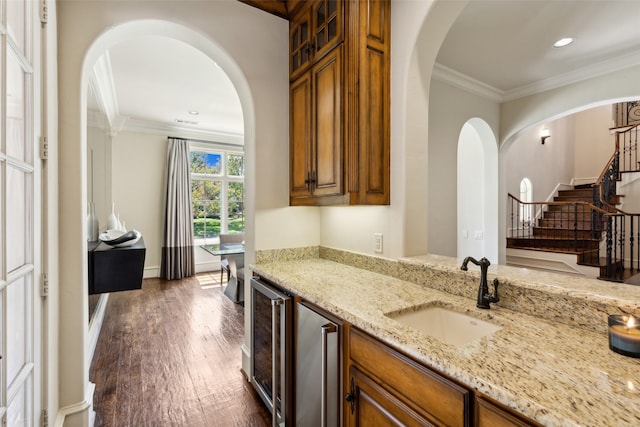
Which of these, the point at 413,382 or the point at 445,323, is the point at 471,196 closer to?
the point at 445,323

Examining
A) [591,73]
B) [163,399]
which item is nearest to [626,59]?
[591,73]

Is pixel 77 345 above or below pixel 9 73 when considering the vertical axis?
below

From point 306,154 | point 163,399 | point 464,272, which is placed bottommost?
point 163,399

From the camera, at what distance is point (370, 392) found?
3.76ft

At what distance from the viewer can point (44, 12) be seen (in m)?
1.46

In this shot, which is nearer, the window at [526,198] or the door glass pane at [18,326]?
the door glass pane at [18,326]

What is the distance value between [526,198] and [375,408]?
762cm

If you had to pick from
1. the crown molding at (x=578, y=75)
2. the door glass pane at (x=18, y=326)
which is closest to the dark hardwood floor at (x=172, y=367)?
the door glass pane at (x=18, y=326)

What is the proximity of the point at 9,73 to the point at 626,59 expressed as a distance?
16.2ft

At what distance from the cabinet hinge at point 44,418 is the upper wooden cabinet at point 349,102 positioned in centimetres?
178

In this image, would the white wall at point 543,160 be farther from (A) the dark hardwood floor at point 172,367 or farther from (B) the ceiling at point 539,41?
(A) the dark hardwood floor at point 172,367

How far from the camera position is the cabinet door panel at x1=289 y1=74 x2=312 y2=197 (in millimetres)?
2145

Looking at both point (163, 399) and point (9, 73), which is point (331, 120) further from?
point (163, 399)

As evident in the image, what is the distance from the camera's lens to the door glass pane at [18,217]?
1.16 meters
